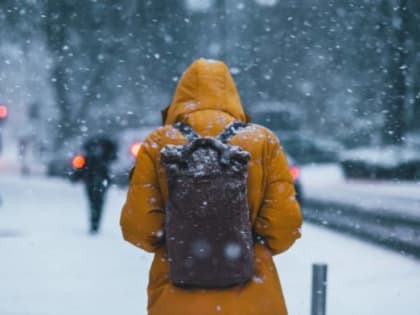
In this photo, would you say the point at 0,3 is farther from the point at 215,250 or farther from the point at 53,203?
the point at 215,250

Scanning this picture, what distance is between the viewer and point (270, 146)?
293cm

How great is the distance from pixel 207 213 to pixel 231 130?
333 mm

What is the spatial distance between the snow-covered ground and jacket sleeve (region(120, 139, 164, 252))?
12.8m

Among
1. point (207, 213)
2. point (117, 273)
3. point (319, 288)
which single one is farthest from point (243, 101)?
point (207, 213)

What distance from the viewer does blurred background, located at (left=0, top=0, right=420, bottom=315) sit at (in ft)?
26.7

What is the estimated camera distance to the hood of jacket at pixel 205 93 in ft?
9.80

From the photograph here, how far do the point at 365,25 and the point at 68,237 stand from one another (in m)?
10.7

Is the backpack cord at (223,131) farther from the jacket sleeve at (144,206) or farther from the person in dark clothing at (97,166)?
the person in dark clothing at (97,166)

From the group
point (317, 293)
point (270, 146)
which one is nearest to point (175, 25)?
point (317, 293)

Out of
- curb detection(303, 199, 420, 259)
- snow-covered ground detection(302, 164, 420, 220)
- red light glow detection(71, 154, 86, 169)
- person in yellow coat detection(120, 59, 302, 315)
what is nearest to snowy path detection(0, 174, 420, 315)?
curb detection(303, 199, 420, 259)

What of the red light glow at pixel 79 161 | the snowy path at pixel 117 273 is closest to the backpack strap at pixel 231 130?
the snowy path at pixel 117 273

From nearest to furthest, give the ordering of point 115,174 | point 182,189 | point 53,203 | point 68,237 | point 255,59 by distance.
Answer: point 182,189 → point 68,237 → point 53,203 → point 115,174 → point 255,59

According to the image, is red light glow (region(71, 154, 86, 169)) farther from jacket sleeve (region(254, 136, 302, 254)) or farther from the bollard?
jacket sleeve (region(254, 136, 302, 254))

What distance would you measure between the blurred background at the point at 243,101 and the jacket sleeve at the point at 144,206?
12.5 feet
